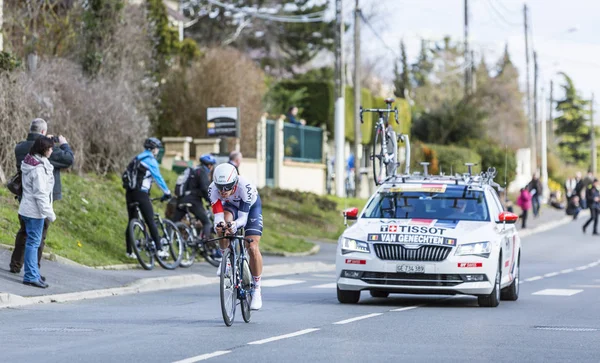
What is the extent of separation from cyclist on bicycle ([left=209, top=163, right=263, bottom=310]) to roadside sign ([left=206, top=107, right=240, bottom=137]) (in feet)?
44.5

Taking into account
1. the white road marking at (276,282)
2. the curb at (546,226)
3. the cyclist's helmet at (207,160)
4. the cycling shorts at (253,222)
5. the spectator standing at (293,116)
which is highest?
the spectator standing at (293,116)

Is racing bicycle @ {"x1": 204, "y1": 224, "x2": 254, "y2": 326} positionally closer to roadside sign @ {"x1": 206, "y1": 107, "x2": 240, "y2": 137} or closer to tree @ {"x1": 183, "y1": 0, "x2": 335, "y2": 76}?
roadside sign @ {"x1": 206, "y1": 107, "x2": 240, "y2": 137}

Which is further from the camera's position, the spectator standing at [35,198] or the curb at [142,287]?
the spectator standing at [35,198]

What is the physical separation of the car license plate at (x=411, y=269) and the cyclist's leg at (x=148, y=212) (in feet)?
19.3

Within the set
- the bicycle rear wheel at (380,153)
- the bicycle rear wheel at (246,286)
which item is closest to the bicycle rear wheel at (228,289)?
the bicycle rear wheel at (246,286)

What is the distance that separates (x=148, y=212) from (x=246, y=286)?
290 inches

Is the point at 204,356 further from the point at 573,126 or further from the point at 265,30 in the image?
the point at 573,126

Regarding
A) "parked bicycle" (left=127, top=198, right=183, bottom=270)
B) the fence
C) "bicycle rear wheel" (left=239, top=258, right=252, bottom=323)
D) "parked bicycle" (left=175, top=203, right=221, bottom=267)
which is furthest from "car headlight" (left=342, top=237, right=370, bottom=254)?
the fence

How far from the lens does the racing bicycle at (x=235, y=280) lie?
1304 cm

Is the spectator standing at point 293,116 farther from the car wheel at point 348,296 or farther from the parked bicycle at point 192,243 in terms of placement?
the car wheel at point 348,296

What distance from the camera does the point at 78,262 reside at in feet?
65.3

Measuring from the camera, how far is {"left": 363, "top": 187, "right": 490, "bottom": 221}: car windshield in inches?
672

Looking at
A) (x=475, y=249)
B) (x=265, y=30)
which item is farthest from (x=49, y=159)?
(x=265, y=30)

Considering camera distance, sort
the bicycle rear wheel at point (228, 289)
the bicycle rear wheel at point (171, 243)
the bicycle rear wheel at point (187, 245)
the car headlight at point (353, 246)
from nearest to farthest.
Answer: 1. the bicycle rear wheel at point (228, 289)
2. the car headlight at point (353, 246)
3. the bicycle rear wheel at point (171, 243)
4. the bicycle rear wheel at point (187, 245)
